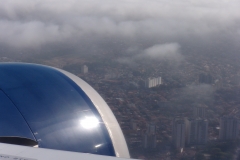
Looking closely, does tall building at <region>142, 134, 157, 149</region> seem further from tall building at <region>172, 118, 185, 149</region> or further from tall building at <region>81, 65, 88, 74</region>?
tall building at <region>81, 65, 88, 74</region>

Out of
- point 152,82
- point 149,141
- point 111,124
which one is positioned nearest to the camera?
point 111,124

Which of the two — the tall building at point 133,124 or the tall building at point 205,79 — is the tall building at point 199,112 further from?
the tall building at point 205,79

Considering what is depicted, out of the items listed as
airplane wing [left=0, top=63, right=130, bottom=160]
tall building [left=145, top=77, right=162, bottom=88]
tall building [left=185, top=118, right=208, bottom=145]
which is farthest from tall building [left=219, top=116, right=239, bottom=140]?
airplane wing [left=0, top=63, right=130, bottom=160]

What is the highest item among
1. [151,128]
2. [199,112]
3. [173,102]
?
[173,102]

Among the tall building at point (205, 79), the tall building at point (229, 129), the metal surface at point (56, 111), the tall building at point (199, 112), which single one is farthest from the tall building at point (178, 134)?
the tall building at point (205, 79)

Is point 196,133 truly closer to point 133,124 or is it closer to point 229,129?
point 229,129

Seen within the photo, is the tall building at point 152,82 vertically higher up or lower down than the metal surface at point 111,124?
higher up

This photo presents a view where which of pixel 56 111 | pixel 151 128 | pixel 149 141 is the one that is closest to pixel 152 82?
pixel 151 128

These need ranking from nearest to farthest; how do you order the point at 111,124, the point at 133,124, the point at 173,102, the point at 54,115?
the point at 54,115
the point at 111,124
the point at 133,124
the point at 173,102
